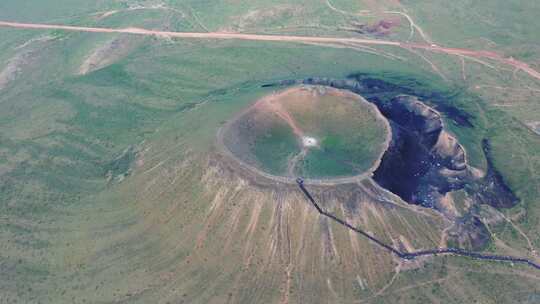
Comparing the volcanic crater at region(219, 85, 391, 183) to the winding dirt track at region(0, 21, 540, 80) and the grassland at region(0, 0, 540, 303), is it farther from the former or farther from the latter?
the winding dirt track at region(0, 21, 540, 80)

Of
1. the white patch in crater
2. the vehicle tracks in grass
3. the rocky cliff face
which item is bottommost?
the vehicle tracks in grass

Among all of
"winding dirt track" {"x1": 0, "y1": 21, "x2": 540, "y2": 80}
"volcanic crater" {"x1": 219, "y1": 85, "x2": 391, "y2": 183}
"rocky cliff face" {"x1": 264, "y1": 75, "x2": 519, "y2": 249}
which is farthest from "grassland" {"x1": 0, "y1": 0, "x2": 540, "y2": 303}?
"volcanic crater" {"x1": 219, "y1": 85, "x2": 391, "y2": 183}

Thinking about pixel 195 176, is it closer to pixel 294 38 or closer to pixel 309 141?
pixel 309 141

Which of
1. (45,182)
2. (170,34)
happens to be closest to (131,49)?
(170,34)

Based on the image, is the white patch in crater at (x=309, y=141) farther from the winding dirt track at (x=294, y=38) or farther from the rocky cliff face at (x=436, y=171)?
the winding dirt track at (x=294, y=38)

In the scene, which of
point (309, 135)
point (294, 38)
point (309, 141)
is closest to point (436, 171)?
point (309, 141)
